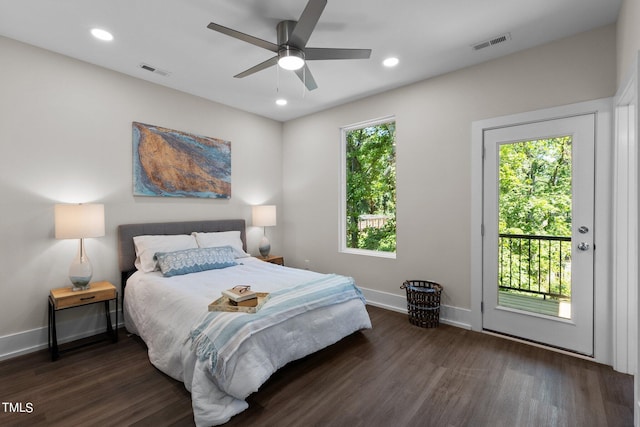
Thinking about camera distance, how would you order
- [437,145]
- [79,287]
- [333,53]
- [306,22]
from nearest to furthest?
[306,22] → [333,53] → [79,287] → [437,145]

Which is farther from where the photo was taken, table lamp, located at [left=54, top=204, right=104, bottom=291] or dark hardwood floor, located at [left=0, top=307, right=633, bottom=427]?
table lamp, located at [left=54, top=204, right=104, bottom=291]

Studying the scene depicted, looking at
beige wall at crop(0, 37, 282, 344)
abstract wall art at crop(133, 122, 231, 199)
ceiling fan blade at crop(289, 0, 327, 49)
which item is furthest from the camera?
abstract wall art at crop(133, 122, 231, 199)

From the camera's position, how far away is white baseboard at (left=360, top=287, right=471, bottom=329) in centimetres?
323

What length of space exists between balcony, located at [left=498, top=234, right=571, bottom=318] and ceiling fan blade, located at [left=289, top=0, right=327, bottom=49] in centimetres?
259

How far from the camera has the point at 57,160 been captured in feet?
9.53

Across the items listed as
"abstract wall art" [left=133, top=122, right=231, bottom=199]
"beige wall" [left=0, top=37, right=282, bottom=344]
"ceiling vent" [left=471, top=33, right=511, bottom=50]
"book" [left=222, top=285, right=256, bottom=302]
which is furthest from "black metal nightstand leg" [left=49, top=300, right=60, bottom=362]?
"ceiling vent" [left=471, top=33, right=511, bottom=50]

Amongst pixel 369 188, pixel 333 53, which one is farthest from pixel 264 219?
pixel 333 53

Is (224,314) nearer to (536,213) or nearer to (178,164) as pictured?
(178,164)

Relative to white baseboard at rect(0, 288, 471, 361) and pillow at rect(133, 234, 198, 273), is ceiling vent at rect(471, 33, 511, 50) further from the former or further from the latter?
pillow at rect(133, 234, 198, 273)

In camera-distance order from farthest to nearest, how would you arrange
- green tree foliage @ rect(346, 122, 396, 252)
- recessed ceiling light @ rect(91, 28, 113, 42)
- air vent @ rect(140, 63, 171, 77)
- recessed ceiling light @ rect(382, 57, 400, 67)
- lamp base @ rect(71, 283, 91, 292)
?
green tree foliage @ rect(346, 122, 396, 252) < air vent @ rect(140, 63, 171, 77) < recessed ceiling light @ rect(382, 57, 400, 67) < lamp base @ rect(71, 283, 91, 292) < recessed ceiling light @ rect(91, 28, 113, 42)

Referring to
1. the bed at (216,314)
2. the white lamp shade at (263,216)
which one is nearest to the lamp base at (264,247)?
the white lamp shade at (263,216)

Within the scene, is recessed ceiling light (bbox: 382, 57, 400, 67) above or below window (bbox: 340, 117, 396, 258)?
above

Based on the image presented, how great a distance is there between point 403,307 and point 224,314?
7.81ft

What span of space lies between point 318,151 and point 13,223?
3.47 meters
